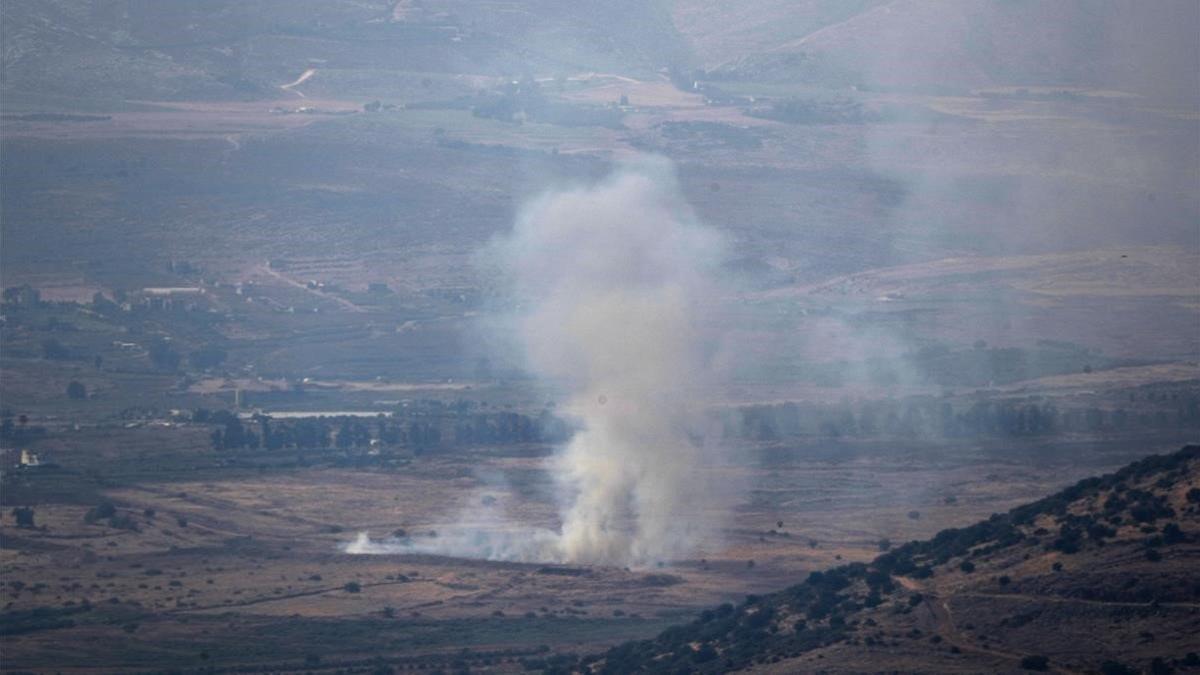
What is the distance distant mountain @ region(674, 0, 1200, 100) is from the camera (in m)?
104

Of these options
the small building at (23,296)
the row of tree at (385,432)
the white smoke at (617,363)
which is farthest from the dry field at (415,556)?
the small building at (23,296)

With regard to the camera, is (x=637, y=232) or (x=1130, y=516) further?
(x=637, y=232)

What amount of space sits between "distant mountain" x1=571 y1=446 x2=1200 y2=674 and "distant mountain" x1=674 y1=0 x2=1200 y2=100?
180 feet

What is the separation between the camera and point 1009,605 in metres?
43.6

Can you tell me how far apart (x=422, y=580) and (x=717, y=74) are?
97.9m

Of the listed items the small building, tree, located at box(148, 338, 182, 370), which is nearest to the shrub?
tree, located at box(148, 338, 182, 370)

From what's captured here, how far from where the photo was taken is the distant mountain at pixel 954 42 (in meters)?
104

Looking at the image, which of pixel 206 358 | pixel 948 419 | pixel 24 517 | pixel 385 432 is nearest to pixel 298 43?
pixel 206 358

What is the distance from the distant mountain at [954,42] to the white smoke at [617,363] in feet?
76.2

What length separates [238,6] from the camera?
6068 inches

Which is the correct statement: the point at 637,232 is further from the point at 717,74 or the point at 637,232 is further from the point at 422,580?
the point at 717,74

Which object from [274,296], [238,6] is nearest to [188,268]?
[274,296]

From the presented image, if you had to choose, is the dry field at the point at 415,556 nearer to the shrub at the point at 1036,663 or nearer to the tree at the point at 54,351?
the shrub at the point at 1036,663

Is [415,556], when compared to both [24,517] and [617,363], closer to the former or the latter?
[24,517]
